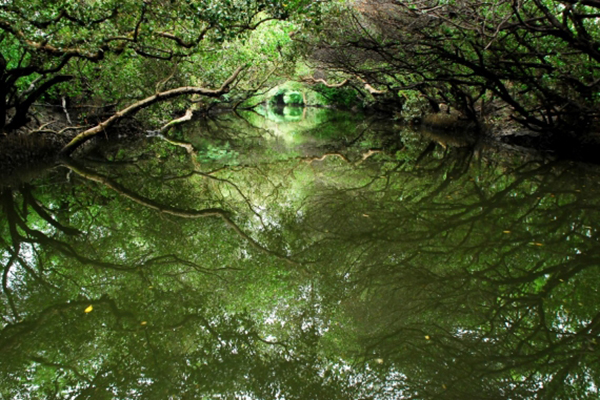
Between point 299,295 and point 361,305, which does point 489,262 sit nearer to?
point 361,305

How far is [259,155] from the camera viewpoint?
13.8 meters

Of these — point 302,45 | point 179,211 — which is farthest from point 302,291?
point 302,45

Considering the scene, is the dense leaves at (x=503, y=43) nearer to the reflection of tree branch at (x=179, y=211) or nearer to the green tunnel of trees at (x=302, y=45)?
the green tunnel of trees at (x=302, y=45)

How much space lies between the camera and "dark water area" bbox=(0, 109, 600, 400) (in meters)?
2.95

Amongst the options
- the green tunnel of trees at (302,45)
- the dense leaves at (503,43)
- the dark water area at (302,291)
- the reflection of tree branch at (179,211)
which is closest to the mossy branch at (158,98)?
the green tunnel of trees at (302,45)

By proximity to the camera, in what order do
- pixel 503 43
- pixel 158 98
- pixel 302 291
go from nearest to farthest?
pixel 302 291
pixel 503 43
pixel 158 98

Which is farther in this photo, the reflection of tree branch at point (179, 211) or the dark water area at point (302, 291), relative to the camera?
the reflection of tree branch at point (179, 211)

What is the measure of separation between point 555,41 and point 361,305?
30.9 ft

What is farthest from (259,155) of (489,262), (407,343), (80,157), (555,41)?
(407,343)

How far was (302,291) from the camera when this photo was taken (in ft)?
13.8

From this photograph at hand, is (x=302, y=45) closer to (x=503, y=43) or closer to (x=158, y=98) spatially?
(x=158, y=98)

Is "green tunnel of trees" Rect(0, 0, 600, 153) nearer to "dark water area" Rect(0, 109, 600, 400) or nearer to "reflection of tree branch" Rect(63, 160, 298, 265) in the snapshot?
"reflection of tree branch" Rect(63, 160, 298, 265)

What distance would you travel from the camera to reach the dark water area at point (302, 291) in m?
2.95

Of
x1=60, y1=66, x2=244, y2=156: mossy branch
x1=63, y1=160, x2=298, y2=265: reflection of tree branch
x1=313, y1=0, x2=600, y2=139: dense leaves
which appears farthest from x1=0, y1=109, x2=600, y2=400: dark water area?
x1=60, y1=66, x2=244, y2=156: mossy branch
